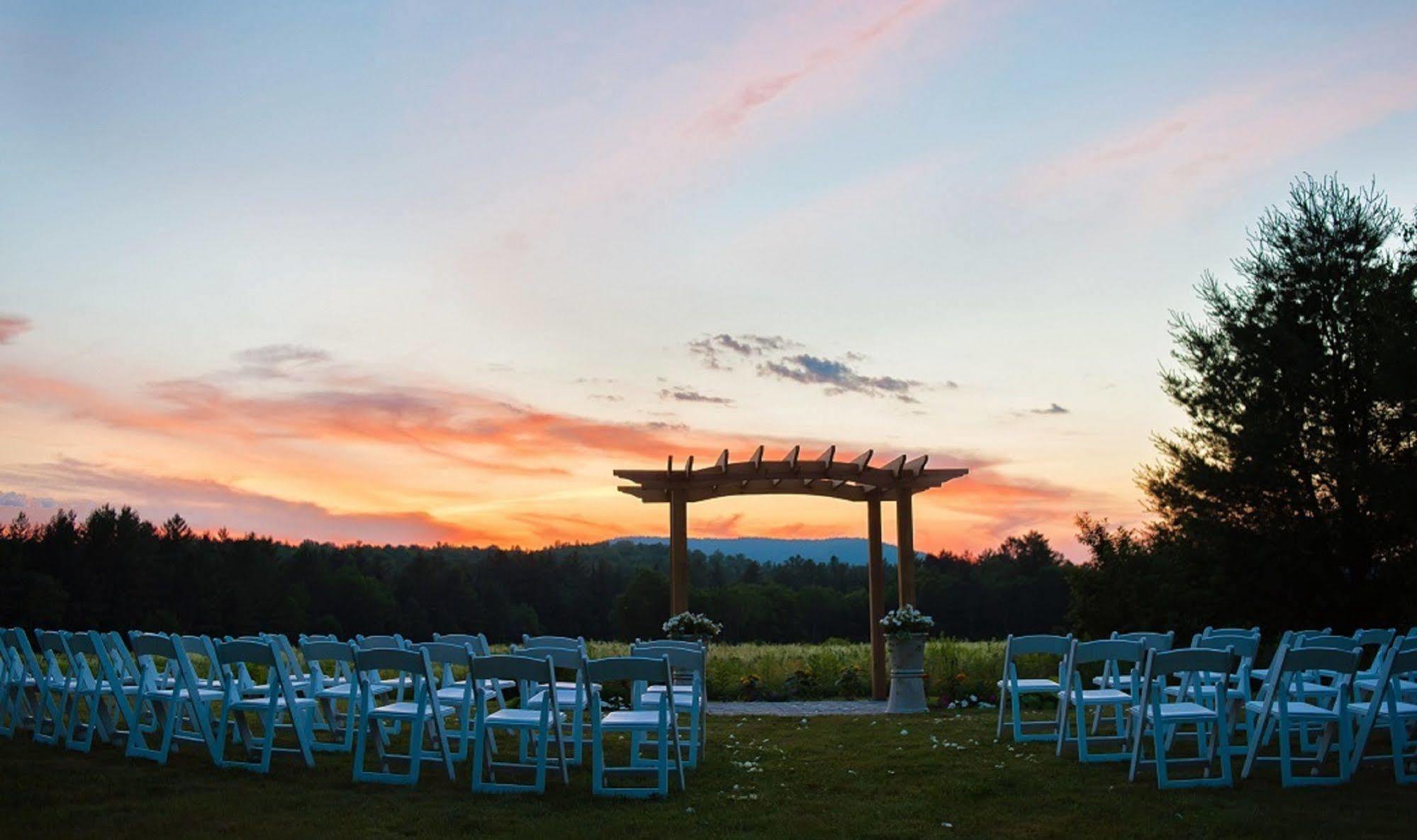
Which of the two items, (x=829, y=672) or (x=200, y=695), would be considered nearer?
(x=200, y=695)

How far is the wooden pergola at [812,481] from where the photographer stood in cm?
1509

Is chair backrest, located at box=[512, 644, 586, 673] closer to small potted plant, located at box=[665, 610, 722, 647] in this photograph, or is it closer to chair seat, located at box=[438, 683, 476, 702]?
chair seat, located at box=[438, 683, 476, 702]

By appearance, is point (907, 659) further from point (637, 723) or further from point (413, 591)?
point (413, 591)

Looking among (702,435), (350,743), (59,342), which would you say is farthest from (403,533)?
(350,743)

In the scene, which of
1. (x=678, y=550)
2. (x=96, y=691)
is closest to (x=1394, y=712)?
(x=96, y=691)

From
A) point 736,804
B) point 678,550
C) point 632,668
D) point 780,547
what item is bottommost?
point 736,804

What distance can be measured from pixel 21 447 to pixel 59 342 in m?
2.91

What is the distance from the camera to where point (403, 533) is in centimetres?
2511

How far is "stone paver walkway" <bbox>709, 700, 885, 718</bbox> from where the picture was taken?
43.5 ft

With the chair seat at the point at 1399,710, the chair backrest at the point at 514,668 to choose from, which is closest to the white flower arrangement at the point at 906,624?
the chair seat at the point at 1399,710

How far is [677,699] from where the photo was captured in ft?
28.1

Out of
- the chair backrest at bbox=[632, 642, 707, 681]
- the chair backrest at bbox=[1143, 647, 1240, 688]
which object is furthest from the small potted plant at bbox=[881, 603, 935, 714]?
the chair backrest at bbox=[1143, 647, 1240, 688]

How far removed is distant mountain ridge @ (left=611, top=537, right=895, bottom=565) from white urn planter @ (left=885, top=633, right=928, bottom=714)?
29.1m

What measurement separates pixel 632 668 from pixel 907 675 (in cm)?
735
